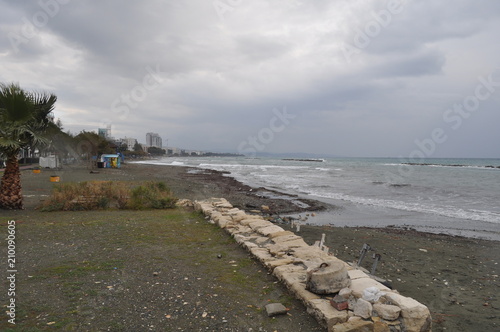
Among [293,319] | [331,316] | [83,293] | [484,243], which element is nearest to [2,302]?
[83,293]

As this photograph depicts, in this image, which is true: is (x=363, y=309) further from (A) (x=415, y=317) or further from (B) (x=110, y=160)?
(B) (x=110, y=160)

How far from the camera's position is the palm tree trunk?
35.1 feet

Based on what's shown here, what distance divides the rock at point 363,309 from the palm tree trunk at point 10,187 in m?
11.9

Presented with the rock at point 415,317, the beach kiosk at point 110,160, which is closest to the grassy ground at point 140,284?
the rock at point 415,317

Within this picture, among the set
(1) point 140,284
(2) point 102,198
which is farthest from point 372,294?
(2) point 102,198

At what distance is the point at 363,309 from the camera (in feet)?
12.3

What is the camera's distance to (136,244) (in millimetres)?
6961

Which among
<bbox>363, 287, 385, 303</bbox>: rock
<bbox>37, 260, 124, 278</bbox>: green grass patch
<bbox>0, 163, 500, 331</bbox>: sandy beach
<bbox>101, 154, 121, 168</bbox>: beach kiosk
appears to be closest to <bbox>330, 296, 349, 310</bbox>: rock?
<bbox>363, 287, 385, 303</bbox>: rock

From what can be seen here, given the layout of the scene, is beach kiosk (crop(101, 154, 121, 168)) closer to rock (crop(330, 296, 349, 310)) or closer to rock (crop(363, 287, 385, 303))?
→ rock (crop(330, 296, 349, 310))

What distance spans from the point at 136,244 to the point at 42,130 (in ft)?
23.6

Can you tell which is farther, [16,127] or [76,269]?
[16,127]

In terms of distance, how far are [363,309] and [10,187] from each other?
12114 millimetres

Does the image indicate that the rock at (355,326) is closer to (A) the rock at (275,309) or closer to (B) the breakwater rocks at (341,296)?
(B) the breakwater rocks at (341,296)

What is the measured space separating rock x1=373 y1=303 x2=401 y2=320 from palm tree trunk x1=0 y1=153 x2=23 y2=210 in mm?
12080
